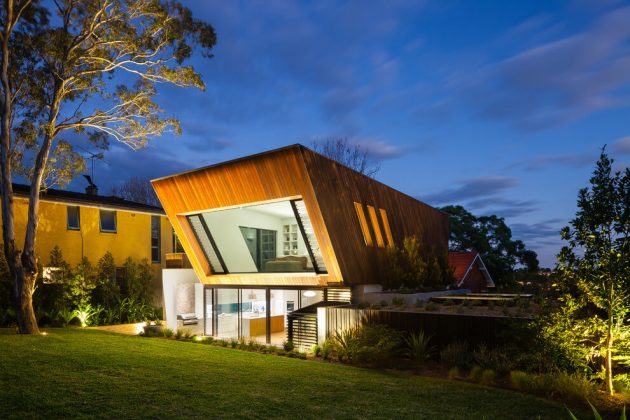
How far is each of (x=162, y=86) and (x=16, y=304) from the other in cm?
768

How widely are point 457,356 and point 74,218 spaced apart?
1680cm

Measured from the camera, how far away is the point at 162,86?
50.7ft

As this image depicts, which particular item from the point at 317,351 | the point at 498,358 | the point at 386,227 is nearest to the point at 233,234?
the point at 386,227

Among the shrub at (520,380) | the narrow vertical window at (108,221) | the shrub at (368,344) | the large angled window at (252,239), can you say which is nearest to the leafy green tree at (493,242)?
the large angled window at (252,239)

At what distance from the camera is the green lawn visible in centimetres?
645

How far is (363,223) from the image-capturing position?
49.3 feet

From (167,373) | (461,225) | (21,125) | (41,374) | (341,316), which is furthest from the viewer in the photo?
(461,225)

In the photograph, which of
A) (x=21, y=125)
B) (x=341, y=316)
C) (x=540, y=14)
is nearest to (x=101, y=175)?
(x=21, y=125)

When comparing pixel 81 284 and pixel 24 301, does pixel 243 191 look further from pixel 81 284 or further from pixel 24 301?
pixel 81 284

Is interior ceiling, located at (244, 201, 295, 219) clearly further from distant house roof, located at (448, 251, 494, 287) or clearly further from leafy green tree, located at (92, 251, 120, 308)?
distant house roof, located at (448, 251, 494, 287)

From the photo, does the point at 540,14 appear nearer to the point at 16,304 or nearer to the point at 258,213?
the point at 258,213

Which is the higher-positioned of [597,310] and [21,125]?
[21,125]

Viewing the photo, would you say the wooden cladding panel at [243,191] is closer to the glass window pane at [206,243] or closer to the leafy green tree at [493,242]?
the glass window pane at [206,243]

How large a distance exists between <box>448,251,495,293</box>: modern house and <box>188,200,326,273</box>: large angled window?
398 inches
